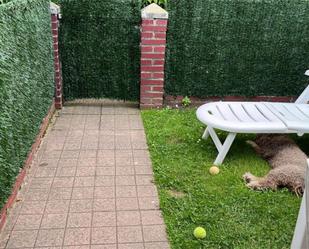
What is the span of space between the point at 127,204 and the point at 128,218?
0.20 meters

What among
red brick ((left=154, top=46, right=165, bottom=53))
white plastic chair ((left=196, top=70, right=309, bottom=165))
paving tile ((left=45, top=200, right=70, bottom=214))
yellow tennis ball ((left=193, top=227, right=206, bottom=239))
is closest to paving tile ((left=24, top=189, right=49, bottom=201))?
paving tile ((left=45, top=200, right=70, bottom=214))

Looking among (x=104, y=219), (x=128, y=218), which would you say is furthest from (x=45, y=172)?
(x=128, y=218)

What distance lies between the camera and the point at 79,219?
280 cm

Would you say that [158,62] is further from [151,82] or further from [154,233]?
[154,233]

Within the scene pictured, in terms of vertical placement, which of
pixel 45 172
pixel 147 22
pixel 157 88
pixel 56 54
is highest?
pixel 147 22

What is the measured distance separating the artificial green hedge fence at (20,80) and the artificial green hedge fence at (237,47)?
1.84m

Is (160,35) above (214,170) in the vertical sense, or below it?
above

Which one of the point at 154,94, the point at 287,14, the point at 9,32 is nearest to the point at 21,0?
the point at 9,32

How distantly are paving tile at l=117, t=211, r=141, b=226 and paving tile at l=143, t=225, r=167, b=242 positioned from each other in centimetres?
10

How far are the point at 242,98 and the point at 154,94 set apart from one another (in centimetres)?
136

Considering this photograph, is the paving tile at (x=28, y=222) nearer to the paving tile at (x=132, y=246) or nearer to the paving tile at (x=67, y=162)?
the paving tile at (x=132, y=246)

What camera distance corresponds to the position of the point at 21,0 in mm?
3285

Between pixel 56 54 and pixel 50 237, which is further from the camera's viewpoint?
pixel 56 54

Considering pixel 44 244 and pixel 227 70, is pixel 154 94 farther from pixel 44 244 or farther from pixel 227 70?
pixel 44 244
